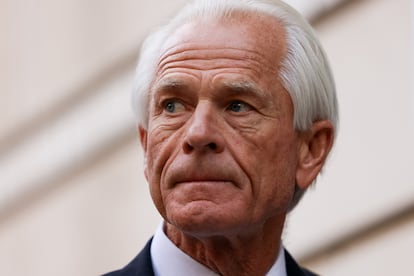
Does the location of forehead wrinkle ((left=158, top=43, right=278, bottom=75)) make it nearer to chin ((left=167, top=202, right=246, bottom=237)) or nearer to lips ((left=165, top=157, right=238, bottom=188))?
lips ((left=165, top=157, right=238, bottom=188))

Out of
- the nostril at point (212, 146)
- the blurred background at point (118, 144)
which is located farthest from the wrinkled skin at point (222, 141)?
the blurred background at point (118, 144)

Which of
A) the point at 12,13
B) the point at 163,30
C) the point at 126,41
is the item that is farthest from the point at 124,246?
the point at 163,30

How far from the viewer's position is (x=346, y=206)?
284 inches

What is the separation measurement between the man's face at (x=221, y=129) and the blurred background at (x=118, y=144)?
1.76 meters

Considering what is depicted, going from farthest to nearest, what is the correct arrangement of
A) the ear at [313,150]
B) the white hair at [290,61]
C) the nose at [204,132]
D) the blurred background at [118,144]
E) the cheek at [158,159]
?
the blurred background at [118,144], the ear at [313,150], the white hair at [290,61], the cheek at [158,159], the nose at [204,132]

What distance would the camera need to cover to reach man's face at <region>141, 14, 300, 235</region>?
5055 millimetres

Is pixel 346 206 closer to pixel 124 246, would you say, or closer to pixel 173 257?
pixel 124 246

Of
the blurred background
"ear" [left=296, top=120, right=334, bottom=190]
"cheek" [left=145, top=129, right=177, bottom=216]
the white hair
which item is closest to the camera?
"cheek" [left=145, top=129, right=177, bottom=216]

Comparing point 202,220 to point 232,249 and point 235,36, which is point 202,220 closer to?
point 232,249

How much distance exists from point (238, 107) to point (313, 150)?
1.19ft

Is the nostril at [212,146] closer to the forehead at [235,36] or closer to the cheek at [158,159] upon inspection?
the cheek at [158,159]

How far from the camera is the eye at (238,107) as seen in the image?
16.9 feet

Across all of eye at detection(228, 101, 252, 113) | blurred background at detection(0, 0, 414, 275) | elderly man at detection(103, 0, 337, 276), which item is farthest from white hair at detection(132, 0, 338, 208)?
blurred background at detection(0, 0, 414, 275)

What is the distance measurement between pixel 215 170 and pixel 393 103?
2.05 m
